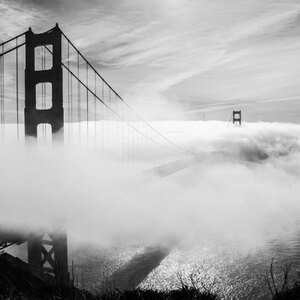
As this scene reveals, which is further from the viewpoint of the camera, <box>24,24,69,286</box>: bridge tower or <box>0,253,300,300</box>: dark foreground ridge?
<box>24,24,69,286</box>: bridge tower

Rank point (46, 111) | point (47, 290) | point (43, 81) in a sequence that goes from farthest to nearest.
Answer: point (43, 81), point (46, 111), point (47, 290)

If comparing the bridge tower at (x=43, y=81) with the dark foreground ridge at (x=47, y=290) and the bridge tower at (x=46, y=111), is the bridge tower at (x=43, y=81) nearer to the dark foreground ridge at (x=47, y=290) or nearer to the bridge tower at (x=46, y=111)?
the bridge tower at (x=46, y=111)

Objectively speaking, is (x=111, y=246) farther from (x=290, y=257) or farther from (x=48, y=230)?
(x=48, y=230)

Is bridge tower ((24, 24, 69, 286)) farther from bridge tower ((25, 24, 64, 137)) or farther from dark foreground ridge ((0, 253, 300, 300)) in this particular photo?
dark foreground ridge ((0, 253, 300, 300))

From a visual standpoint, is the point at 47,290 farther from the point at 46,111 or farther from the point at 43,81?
the point at 43,81

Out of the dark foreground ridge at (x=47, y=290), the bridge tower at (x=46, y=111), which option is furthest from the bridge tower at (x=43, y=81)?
the dark foreground ridge at (x=47, y=290)

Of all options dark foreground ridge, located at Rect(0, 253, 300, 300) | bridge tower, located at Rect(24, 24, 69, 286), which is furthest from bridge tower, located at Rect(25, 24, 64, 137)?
dark foreground ridge, located at Rect(0, 253, 300, 300)

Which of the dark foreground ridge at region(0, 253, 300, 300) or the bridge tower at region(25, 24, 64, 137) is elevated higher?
the bridge tower at region(25, 24, 64, 137)

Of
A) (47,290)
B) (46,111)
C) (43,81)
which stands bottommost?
(47,290)

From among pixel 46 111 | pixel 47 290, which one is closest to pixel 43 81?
pixel 46 111
